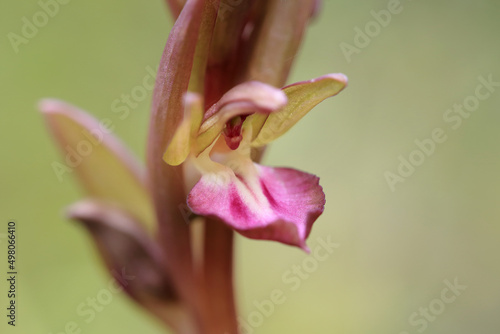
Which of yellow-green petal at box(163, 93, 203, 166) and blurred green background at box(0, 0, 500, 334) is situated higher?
yellow-green petal at box(163, 93, 203, 166)

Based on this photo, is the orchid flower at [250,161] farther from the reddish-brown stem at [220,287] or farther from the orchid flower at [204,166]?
the reddish-brown stem at [220,287]

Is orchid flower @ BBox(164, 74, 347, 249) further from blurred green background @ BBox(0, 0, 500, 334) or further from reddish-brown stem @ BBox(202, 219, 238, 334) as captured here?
blurred green background @ BBox(0, 0, 500, 334)

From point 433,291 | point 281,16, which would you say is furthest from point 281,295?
point 281,16

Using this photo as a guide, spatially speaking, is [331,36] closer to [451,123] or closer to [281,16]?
[451,123]

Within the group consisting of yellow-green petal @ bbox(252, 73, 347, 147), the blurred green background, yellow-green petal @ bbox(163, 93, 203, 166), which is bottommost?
the blurred green background

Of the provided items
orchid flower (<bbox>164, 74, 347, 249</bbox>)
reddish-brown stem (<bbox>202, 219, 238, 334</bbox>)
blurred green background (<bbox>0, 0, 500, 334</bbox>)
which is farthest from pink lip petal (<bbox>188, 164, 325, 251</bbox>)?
blurred green background (<bbox>0, 0, 500, 334</bbox>)

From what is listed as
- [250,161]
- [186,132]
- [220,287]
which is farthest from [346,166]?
[186,132]

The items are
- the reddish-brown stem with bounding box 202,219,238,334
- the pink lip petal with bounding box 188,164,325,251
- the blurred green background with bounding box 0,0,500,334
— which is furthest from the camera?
the blurred green background with bounding box 0,0,500,334

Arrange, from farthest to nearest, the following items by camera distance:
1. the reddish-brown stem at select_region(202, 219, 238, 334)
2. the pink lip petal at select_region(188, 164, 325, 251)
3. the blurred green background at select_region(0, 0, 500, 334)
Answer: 1. the blurred green background at select_region(0, 0, 500, 334)
2. the reddish-brown stem at select_region(202, 219, 238, 334)
3. the pink lip petal at select_region(188, 164, 325, 251)

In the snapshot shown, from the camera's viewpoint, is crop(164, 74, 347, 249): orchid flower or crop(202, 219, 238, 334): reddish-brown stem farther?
crop(202, 219, 238, 334): reddish-brown stem
